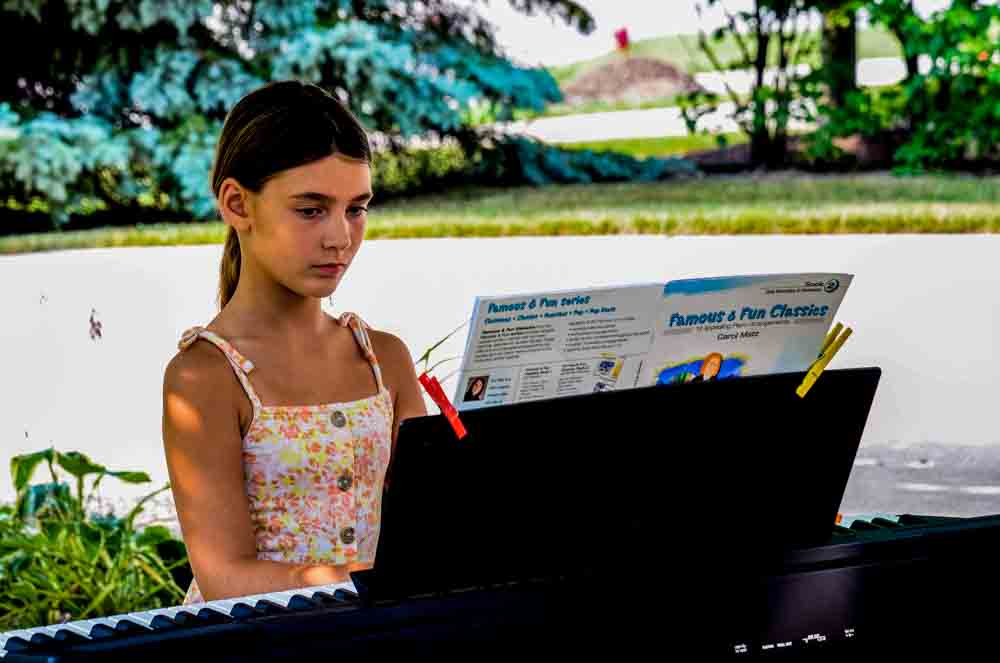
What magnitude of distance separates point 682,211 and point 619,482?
266 inches

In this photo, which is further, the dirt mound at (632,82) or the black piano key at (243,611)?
the dirt mound at (632,82)

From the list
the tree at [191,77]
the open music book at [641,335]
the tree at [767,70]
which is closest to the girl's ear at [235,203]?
the open music book at [641,335]

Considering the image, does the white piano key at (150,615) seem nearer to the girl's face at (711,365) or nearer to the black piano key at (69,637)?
the black piano key at (69,637)

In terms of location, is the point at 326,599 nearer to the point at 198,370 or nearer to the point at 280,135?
the point at 198,370

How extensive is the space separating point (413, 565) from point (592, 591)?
0.18 metres

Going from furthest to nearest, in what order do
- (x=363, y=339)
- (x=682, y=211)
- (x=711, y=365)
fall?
(x=682, y=211), (x=363, y=339), (x=711, y=365)

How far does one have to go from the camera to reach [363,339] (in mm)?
2340

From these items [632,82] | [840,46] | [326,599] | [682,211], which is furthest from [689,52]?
[326,599]

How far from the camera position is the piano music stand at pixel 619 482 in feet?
4.68

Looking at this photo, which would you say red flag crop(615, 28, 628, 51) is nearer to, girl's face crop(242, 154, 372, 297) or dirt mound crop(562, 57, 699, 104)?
dirt mound crop(562, 57, 699, 104)

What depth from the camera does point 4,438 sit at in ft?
20.5

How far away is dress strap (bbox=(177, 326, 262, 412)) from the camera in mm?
2131

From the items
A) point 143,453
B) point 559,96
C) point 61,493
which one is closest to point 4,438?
point 143,453

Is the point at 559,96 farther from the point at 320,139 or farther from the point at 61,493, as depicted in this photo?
the point at 320,139
